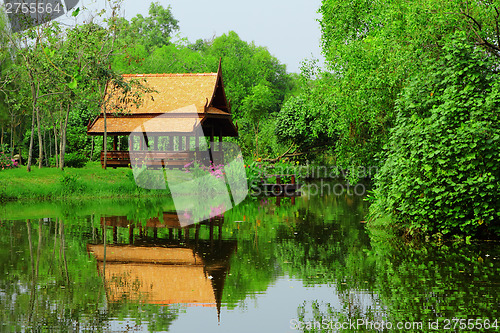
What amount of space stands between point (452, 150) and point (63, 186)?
60.5ft

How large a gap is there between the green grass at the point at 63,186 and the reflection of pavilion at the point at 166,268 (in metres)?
11.3

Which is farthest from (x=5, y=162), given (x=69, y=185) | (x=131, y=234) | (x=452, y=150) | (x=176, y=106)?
(x=452, y=150)

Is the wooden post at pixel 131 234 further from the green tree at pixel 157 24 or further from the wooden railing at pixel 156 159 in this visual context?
the green tree at pixel 157 24

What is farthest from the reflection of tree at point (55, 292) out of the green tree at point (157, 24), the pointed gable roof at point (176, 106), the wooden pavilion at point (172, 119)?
the green tree at point (157, 24)

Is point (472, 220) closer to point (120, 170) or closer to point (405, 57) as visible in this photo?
point (405, 57)

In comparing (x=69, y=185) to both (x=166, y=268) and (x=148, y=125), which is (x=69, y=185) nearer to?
(x=148, y=125)

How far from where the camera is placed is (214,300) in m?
7.58

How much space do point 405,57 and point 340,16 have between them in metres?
15.1

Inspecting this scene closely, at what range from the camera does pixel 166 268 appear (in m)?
9.66

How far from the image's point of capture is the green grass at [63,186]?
79.2ft

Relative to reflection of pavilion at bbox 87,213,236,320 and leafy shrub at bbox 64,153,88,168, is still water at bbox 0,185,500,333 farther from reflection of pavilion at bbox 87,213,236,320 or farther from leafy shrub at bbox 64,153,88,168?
leafy shrub at bbox 64,153,88,168

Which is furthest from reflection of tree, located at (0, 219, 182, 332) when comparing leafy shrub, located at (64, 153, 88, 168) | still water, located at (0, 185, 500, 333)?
leafy shrub, located at (64, 153, 88, 168)

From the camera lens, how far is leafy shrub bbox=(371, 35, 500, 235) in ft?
37.1

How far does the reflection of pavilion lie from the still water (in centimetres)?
2
